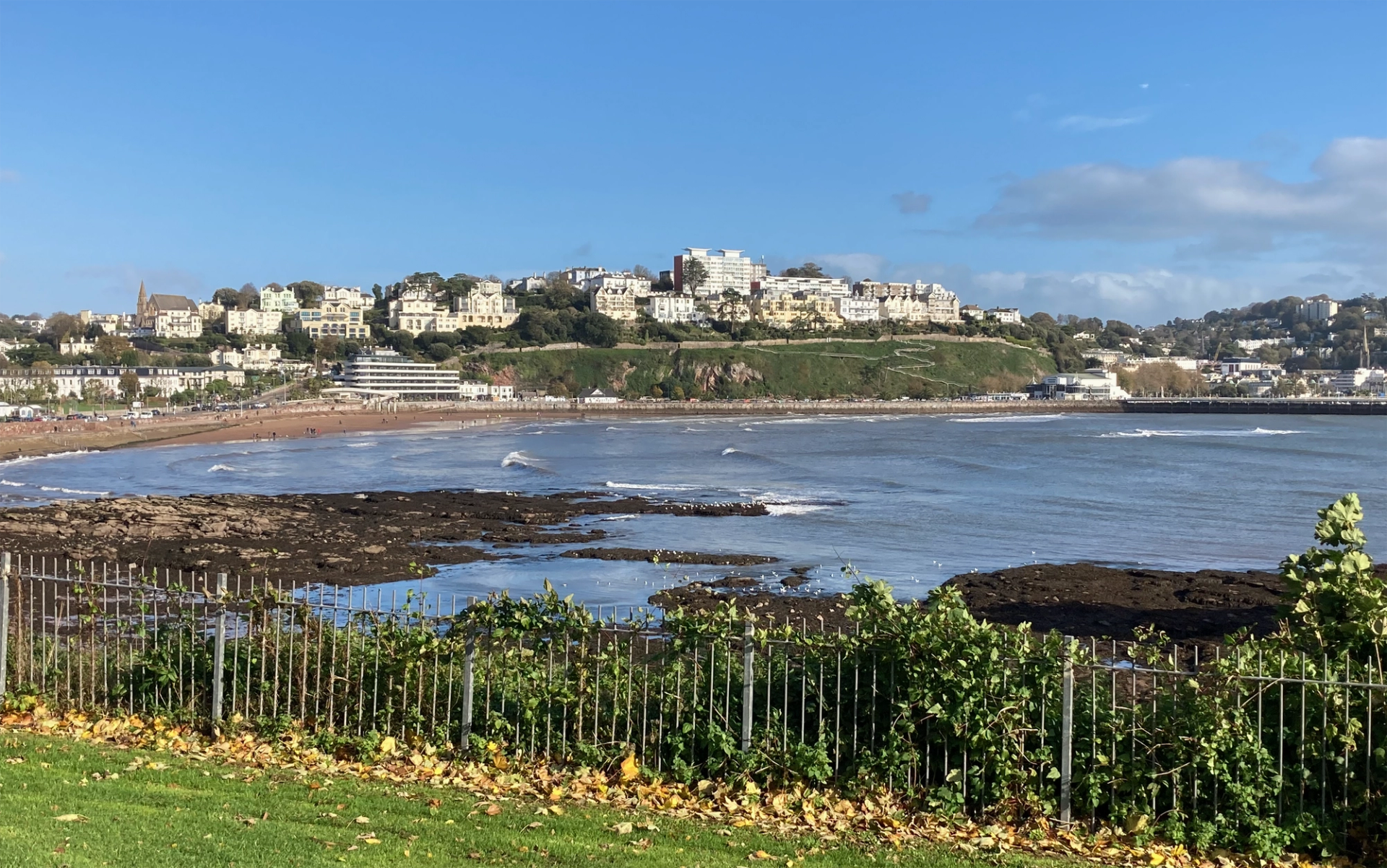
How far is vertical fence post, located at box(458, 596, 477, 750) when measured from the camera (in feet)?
29.5

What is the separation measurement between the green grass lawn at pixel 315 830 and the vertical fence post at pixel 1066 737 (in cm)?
82

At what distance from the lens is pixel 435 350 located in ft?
648

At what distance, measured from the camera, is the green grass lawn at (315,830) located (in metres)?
6.57

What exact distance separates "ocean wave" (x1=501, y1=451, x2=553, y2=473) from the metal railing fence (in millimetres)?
48833

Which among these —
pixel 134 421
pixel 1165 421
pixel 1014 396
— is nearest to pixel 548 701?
pixel 134 421

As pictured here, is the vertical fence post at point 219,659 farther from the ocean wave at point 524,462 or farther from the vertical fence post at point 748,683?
the ocean wave at point 524,462

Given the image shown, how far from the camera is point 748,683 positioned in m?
8.45

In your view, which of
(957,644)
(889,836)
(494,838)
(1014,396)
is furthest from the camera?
(1014,396)

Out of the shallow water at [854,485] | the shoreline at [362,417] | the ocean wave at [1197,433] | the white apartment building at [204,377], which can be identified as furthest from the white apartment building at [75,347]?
the ocean wave at [1197,433]

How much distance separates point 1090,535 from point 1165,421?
120 metres

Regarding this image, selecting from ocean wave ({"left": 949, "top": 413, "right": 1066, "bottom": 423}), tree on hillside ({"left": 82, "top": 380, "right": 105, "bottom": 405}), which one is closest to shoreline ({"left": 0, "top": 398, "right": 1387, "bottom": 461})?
ocean wave ({"left": 949, "top": 413, "right": 1066, "bottom": 423})

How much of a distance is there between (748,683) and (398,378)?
16500cm

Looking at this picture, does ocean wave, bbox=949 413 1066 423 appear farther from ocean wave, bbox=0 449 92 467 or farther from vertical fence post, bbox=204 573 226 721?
vertical fence post, bbox=204 573 226 721

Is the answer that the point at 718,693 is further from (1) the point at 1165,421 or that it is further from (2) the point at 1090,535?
(1) the point at 1165,421
